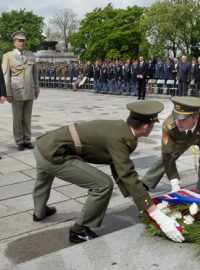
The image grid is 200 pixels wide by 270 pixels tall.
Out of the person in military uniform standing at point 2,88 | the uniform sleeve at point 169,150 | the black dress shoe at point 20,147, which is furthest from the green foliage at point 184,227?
the black dress shoe at point 20,147

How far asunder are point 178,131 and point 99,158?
3.08 ft

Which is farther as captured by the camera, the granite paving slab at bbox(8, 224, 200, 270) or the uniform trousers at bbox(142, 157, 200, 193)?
the uniform trousers at bbox(142, 157, 200, 193)

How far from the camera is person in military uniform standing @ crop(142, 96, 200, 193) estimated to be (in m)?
3.54

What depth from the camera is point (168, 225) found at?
301 centimetres

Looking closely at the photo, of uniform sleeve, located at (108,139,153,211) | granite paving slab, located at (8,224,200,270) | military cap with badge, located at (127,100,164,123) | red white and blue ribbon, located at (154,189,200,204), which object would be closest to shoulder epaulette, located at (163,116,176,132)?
red white and blue ribbon, located at (154,189,200,204)

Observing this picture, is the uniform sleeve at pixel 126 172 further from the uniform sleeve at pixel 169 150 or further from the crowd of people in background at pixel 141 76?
the crowd of people in background at pixel 141 76

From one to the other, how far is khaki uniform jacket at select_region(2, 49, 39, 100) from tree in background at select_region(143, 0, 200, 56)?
35.5 metres

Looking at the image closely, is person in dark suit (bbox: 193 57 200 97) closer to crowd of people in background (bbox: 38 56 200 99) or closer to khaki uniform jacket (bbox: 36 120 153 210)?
crowd of people in background (bbox: 38 56 200 99)

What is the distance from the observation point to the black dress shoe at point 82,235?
11.6ft

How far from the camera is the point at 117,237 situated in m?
3.18

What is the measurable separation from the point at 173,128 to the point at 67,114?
30.0ft

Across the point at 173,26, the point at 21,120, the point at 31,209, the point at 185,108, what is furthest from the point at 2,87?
the point at 173,26

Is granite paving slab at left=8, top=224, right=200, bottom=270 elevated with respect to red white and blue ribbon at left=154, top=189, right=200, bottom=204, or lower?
lower

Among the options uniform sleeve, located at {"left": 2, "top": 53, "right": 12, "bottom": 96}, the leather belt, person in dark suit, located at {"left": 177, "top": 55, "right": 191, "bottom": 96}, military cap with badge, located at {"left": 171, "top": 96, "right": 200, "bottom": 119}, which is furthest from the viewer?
person in dark suit, located at {"left": 177, "top": 55, "right": 191, "bottom": 96}
